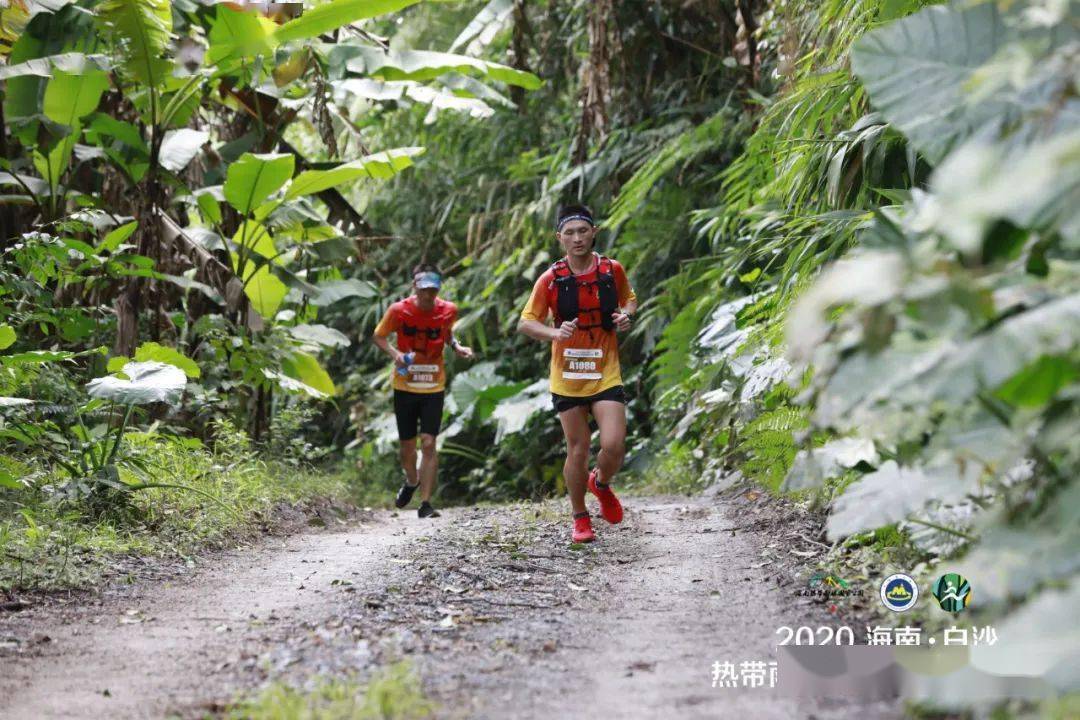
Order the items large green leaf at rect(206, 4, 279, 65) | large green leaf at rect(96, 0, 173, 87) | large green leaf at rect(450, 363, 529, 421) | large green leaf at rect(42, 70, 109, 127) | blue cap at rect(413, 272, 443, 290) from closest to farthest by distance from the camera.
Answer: large green leaf at rect(42, 70, 109, 127) → large green leaf at rect(96, 0, 173, 87) → large green leaf at rect(206, 4, 279, 65) → blue cap at rect(413, 272, 443, 290) → large green leaf at rect(450, 363, 529, 421)

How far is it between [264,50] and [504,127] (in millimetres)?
7362

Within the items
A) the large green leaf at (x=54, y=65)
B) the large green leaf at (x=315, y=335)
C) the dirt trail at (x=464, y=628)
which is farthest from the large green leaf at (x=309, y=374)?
the dirt trail at (x=464, y=628)

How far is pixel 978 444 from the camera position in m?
2.77

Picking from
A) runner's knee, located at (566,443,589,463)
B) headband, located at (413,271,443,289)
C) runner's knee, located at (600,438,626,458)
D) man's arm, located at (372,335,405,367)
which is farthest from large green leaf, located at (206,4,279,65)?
runner's knee, located at (600,438,626,458)

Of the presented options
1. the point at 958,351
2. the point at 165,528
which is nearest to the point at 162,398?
the point at 165,528

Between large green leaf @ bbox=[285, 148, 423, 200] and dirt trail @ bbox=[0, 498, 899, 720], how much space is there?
3984 mm

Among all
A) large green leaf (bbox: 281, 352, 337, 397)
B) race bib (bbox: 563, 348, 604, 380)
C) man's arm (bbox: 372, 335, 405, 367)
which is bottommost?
large green leaf (bbox: 281, 352, 337, 397)

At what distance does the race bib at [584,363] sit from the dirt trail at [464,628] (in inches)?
38.8

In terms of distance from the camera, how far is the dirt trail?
3.43 meters

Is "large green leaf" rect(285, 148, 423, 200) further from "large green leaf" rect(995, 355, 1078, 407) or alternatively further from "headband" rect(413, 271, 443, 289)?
"large green leaf" rect(995, 355, 1078, 407)

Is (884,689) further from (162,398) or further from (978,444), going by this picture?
(162,398)

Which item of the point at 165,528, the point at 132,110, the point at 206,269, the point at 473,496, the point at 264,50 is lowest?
the point at 473,496

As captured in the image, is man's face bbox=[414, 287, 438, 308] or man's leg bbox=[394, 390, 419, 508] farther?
man's leg bbox=[394, 390, 419, 508]

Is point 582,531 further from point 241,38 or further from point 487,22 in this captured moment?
point 487,22
